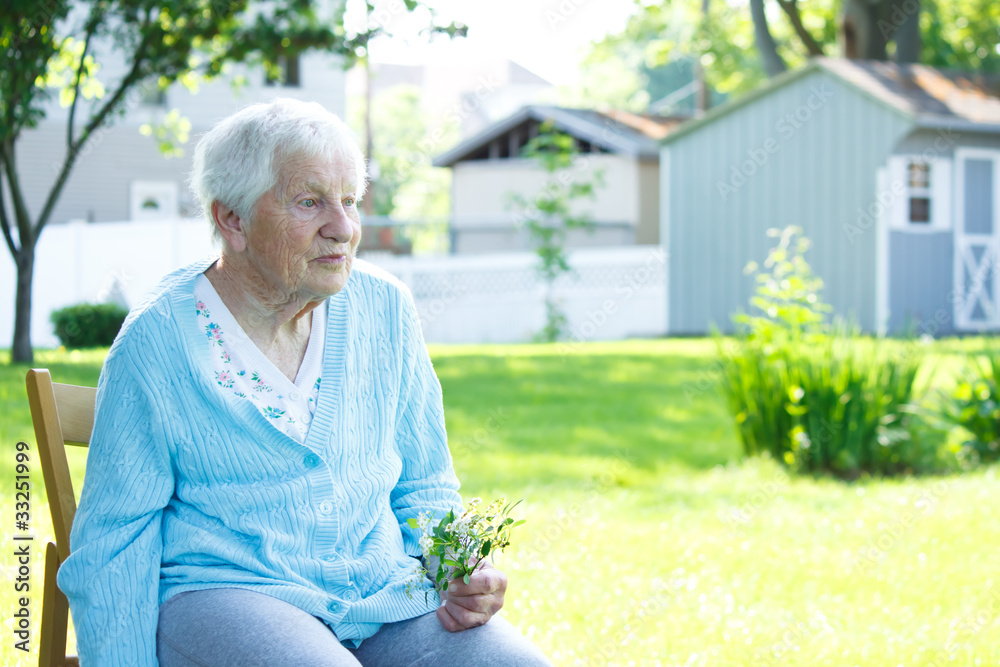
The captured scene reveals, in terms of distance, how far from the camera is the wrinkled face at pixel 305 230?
6.78ft

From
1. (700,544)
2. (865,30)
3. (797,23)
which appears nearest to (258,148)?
(700,544)

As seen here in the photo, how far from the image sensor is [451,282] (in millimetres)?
17703

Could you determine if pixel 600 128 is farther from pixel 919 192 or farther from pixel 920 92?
pixel 919 192

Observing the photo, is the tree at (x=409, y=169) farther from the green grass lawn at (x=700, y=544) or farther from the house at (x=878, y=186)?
the green grass lawn at (x=700, y=544)

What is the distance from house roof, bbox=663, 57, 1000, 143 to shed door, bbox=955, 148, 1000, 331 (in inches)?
26.8

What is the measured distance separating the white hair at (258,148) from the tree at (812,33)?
58.1 ft

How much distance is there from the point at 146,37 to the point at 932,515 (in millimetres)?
8258

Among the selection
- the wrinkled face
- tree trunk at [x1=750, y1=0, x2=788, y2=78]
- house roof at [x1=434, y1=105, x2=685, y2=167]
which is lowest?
the wrinkled face

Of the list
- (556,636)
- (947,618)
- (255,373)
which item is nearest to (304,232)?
(255,373)

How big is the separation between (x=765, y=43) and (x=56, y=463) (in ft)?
65.8

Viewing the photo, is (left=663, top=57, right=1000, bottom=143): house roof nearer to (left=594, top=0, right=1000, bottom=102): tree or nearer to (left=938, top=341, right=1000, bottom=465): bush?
(left=594, top=0, right=1000, bottom=102): tree

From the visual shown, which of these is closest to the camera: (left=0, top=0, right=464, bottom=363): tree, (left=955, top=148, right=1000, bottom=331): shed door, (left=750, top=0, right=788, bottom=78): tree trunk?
(left=0, top=0, right=464, bottom=363): tree

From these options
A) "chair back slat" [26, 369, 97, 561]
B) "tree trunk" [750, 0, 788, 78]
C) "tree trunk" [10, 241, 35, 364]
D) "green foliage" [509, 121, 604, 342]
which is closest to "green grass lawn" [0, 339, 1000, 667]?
"tree trunk" [10, 241, 35, 364]

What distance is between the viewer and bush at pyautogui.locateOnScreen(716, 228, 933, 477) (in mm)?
6781
